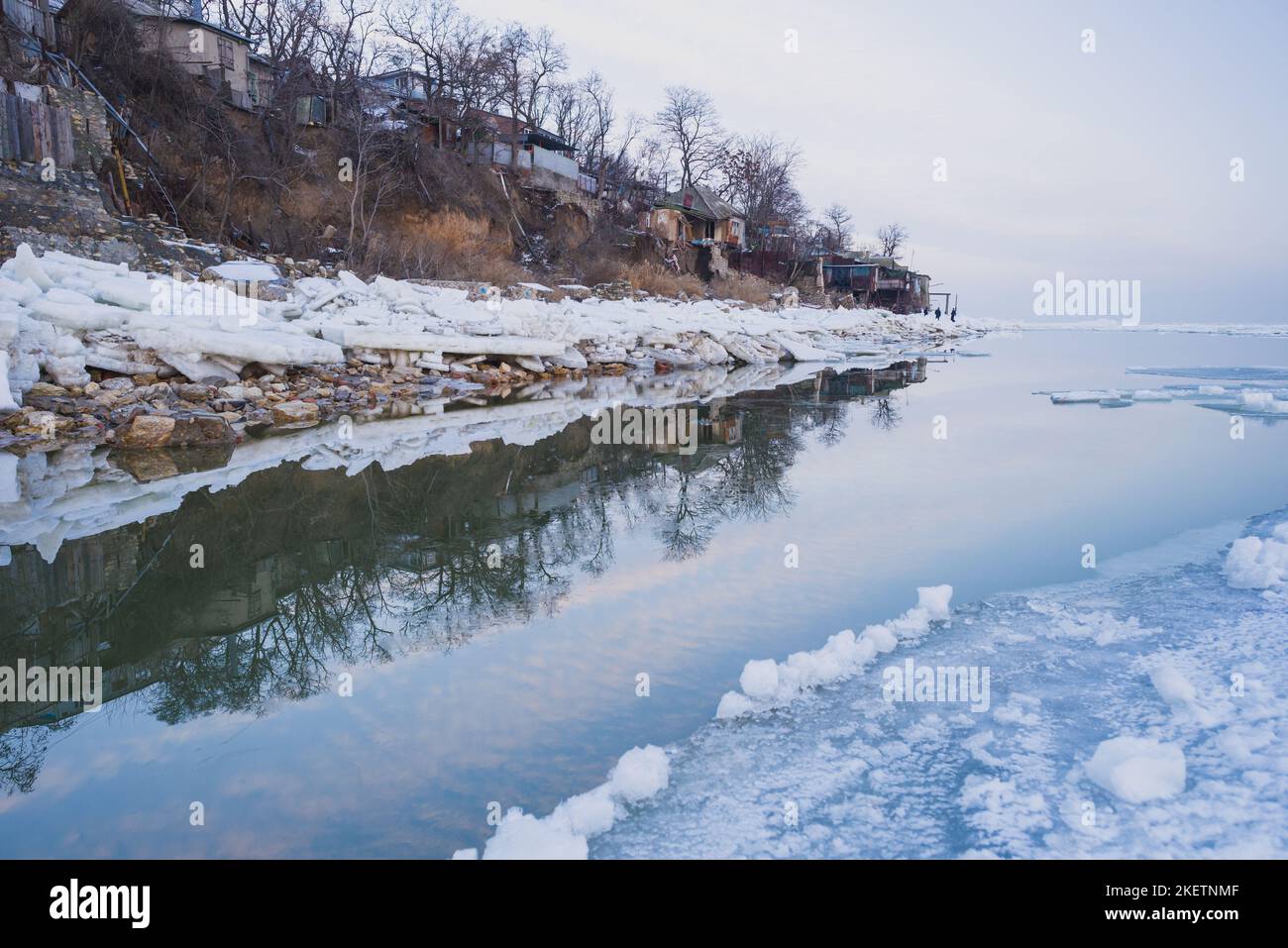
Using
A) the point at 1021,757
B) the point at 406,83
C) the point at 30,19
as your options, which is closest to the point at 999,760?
the point at 1021,757

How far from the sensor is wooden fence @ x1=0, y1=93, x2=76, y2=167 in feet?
44.5

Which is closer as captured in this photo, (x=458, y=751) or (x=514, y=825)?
(x=514, y=825)

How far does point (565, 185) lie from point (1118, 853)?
122 feet

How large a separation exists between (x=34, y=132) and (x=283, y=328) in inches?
305

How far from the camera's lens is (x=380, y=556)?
4.88 metres

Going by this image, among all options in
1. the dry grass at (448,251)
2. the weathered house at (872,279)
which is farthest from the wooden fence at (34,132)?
the weathered house at (872,279)

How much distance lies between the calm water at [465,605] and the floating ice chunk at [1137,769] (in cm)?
133

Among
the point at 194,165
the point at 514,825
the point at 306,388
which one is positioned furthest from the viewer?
the point at 194,165

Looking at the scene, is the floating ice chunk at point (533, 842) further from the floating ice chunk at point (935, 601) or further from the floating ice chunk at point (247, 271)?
the floating ice chunk at point (247, 271)

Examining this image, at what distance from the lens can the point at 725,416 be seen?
11094mm

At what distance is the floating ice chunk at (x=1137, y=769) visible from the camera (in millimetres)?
2314

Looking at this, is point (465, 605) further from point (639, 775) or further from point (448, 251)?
point (448, 251)
